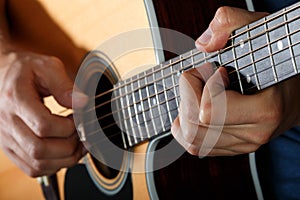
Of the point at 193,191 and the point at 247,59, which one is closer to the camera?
the point at 247,59

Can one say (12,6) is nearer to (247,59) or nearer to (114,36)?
(114,36)

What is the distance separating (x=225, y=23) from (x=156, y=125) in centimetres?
23

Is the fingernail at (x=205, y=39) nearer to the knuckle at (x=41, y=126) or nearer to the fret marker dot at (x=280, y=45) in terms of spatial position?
the fret marker dot at (x=280, y=45)

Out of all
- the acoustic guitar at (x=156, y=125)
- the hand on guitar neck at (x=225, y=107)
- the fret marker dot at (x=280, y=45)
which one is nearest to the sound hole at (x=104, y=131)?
the acoustic guitar at (x=156, y=125)

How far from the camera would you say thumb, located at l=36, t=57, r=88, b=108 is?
1033 mm

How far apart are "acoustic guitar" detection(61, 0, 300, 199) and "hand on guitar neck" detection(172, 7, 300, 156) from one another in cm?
2

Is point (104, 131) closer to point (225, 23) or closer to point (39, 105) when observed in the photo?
point (39, 105)

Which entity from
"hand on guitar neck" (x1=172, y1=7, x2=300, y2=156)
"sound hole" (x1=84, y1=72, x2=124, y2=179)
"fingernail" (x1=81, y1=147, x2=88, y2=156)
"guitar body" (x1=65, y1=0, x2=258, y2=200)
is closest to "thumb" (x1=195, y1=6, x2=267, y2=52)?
"hand on guitar neck" (x1=172, y1=7, x2=300, y2=156)

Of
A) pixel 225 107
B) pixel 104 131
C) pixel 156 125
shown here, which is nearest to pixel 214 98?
pixel 225 107

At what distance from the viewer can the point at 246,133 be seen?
0.76 meters

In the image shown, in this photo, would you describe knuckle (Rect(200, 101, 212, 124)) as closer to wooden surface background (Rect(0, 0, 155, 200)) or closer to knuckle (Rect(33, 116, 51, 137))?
wooden surface background (Rect(0, 0, 155, 200))

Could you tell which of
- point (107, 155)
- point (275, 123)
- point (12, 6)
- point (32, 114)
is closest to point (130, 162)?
point (107, 155)

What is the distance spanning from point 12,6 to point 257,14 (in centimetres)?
72

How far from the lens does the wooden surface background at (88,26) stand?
96 centimetres
